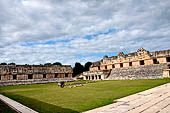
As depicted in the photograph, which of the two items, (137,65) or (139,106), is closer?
(139,106)

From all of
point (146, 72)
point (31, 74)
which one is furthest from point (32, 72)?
point (146, 72)

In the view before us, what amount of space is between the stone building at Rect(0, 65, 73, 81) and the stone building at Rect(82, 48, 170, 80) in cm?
564

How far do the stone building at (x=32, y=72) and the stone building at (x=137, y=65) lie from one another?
18.5 ft

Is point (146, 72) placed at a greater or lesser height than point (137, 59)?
lesser

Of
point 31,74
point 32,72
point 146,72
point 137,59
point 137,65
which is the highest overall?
point 137,59

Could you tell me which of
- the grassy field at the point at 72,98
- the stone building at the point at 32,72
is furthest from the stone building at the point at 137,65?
the grassy field at the point at 72,98

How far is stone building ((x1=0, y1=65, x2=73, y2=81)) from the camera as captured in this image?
29.9 meters

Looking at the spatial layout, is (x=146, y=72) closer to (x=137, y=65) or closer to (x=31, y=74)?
(x=137, y=65)

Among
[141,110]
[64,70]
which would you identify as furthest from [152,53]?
[141,110]

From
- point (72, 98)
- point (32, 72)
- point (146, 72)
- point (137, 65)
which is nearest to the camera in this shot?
point (72, 98)

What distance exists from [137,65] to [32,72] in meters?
23.1

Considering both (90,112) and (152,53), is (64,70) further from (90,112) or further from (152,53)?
(90,112)

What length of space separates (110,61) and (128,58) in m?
5.31

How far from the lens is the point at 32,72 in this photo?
32875 mm
